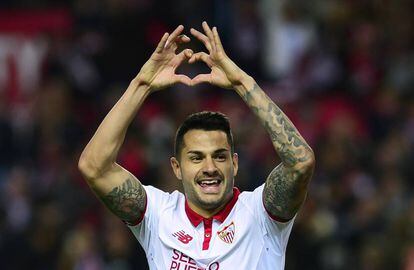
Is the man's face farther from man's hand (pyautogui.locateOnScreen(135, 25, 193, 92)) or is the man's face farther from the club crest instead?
man's hand (pyautogui.locateOnScreen(135, 25, 193, 92))

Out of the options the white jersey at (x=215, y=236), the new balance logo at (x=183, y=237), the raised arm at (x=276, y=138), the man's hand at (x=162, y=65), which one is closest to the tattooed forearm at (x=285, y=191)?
the raised arm at (x=276, y=138)

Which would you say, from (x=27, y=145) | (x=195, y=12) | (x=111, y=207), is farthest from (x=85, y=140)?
(x=111, y=207)

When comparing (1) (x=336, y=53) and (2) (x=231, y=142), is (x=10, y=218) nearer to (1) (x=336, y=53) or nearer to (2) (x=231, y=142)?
(1) (x=336, y=53)

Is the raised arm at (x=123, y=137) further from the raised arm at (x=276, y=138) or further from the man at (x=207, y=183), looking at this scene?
the raised arm at (x=276, y=138)

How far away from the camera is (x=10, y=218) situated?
14.2 meters

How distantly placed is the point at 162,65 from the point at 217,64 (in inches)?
14.6

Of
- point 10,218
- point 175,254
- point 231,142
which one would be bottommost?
point 10,218

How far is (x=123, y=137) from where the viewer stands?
793 cm

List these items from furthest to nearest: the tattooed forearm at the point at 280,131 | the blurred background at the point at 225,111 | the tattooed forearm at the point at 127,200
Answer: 1. the blurred background at the point at 225,111
2. the tattooed forearm at the point at 127,200
3. the tattooed forearm at the point at 280,131

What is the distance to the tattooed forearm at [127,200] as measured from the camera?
314 inches

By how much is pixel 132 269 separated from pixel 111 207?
13.8 ft

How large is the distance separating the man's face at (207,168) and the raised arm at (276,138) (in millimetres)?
259

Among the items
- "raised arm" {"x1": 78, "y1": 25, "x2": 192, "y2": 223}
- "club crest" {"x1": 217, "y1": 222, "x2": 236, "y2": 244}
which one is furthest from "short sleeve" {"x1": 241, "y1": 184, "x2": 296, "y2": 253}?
"raised arm" {"x1": 78, "y1": 25, "x2": 192, "y2": 223}

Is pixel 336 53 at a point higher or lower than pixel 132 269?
higher
